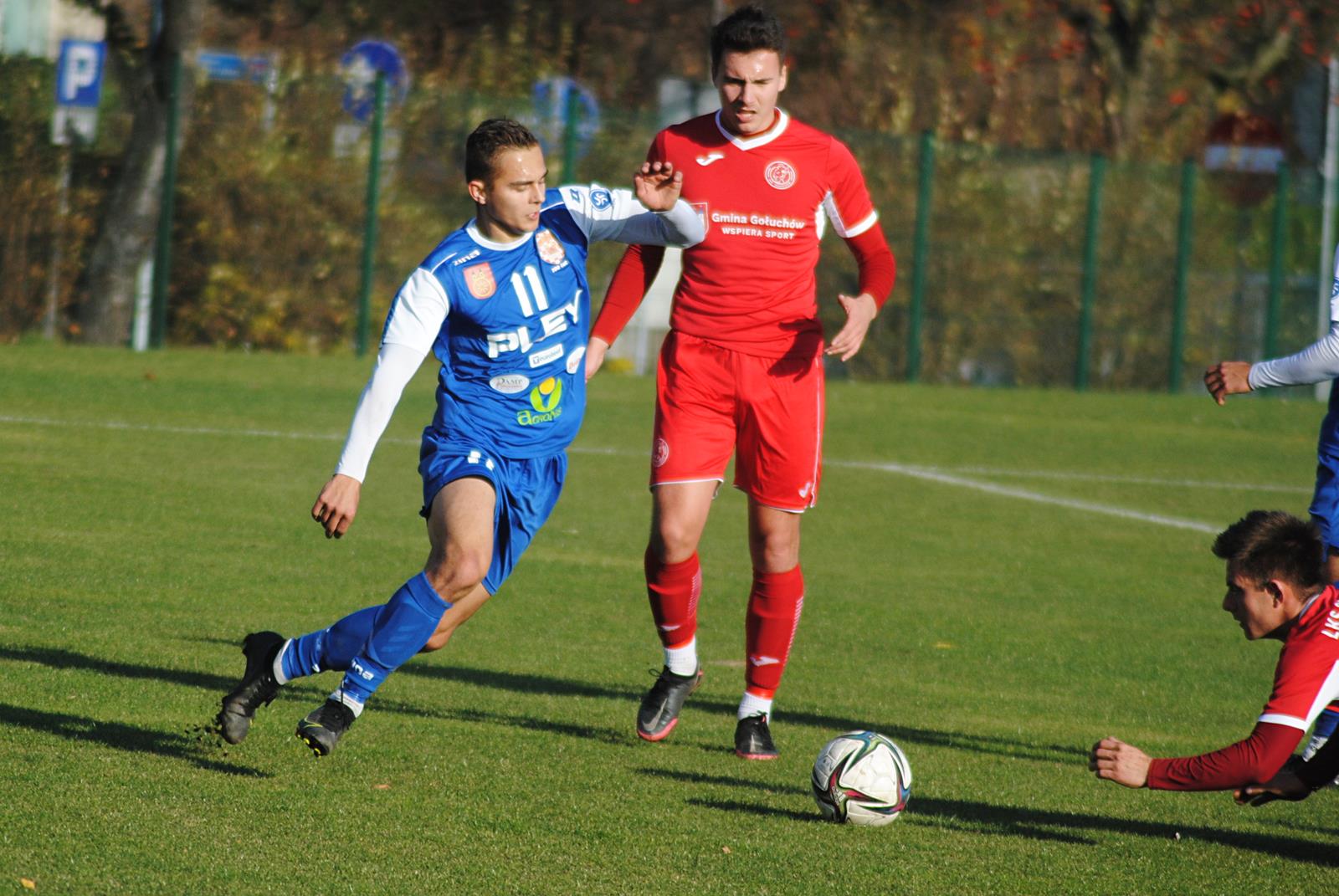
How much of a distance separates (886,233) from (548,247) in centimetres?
1626

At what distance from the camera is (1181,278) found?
22.9m

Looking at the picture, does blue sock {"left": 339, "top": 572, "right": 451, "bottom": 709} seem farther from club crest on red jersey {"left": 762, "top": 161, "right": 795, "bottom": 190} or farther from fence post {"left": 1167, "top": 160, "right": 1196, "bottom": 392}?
fence post {"left": 1167, "top": 160, "right": 1196, "bottom": 392}

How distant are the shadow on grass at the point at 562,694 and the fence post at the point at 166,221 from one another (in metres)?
13.3

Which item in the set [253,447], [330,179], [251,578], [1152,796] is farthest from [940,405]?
[1152,796]

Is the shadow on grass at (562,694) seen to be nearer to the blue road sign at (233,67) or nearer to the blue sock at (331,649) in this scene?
the blue sock at (331,649)

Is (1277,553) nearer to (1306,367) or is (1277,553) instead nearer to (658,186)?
(1306,367)

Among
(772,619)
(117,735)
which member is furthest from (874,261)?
(117,735)

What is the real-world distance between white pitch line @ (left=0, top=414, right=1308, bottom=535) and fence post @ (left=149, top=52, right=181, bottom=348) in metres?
5.83

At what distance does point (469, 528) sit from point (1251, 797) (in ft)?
7.42

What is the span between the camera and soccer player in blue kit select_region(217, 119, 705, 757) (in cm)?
519

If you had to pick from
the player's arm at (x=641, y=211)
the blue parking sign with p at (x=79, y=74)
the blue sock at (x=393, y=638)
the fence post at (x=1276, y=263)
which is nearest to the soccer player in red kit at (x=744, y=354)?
the player's arm at (x=641, y=211)

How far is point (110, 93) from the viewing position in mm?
19266

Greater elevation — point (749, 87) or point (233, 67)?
point (233, 67)

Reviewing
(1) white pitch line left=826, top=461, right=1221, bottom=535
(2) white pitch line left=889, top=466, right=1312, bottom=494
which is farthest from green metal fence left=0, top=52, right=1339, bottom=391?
(1) white pitch line left=826, top=461, right=1221, bottom=535
